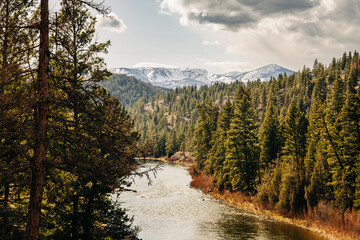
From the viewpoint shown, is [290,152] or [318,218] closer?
[318,218]

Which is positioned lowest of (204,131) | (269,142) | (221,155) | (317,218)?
(317,218)

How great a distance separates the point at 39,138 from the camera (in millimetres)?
6770

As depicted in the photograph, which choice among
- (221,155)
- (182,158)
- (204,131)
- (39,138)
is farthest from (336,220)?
(182,158)

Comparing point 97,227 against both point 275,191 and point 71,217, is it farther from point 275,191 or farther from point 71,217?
point 275,191

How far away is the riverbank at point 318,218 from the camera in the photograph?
26.6m

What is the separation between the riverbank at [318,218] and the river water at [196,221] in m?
1.41

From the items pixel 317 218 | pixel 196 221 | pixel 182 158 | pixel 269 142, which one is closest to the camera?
pixel 317 218

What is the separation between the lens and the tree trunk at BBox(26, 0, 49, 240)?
22.8 feet

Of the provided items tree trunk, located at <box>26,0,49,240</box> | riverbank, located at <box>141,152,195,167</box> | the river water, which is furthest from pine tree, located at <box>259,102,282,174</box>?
riverbank, located at <box>141,152,195,167</box>

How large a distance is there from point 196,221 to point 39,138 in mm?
27850

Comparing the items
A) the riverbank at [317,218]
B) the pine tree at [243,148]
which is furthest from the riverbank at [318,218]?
the pine tree at [243,148]

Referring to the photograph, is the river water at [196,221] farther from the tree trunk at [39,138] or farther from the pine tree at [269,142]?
the tree trunk at [39,138]

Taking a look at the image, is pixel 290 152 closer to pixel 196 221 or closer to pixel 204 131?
pixel 196 221

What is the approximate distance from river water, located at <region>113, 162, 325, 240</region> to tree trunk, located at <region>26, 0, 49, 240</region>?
57.7 ft
